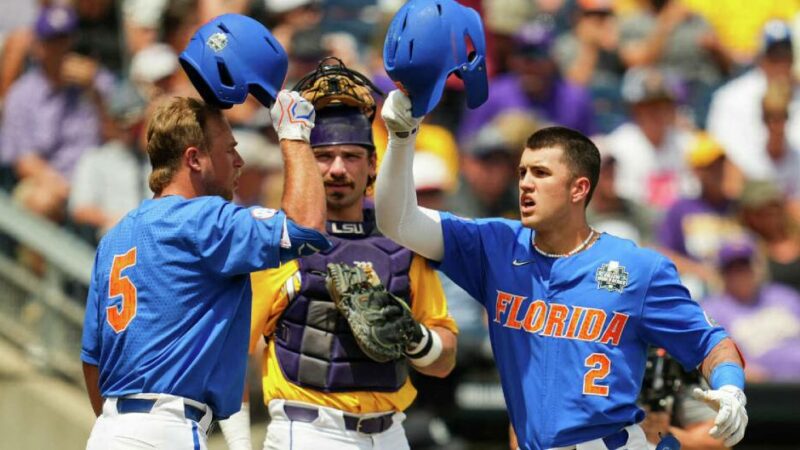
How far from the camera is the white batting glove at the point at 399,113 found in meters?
5.19

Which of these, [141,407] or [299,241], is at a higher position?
[299,241]

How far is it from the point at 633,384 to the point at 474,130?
4950mm

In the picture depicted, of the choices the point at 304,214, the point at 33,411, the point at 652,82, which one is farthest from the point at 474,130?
the point at 304,214

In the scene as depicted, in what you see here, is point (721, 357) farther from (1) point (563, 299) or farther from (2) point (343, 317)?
(2) point (343, 317)

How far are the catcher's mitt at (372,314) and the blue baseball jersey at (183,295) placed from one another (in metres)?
0.46

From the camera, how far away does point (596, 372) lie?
17.4ft

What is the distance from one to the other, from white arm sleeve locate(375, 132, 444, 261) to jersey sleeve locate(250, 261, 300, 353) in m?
0.44

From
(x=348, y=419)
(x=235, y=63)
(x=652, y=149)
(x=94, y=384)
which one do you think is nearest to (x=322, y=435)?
(x=348, y=419)

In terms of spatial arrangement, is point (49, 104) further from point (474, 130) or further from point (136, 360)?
point (136, 360)

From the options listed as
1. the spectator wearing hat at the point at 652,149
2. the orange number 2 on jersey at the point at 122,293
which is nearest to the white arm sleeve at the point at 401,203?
the orange number 2 on jersey at the point at 122,293

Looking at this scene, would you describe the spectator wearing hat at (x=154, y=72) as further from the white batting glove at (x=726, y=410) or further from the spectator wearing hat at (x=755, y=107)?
the white batting glove at (x=726, y=410)

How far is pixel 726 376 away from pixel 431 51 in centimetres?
151

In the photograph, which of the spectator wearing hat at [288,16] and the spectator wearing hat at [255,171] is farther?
the spectator wearing hat at [288,16]

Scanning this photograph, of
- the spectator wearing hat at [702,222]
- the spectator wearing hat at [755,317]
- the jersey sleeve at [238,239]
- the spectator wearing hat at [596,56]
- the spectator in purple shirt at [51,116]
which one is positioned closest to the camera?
the jersey sleeve at [238,239]
